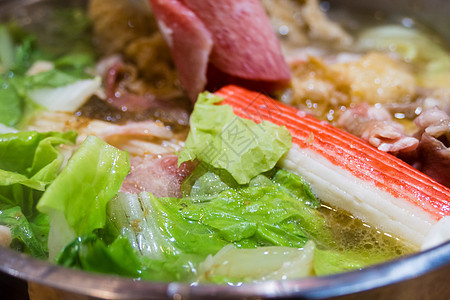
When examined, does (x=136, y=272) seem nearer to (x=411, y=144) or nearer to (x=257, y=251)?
(x=257, y=251)

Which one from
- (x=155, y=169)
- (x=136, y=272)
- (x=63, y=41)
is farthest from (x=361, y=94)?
(x=63, y=41)

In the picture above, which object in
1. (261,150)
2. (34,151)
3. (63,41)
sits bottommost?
(63,41)

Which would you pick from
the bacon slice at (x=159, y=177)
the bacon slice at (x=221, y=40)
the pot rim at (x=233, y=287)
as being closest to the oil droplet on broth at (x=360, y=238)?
the pot rim at (x=233, y=287)

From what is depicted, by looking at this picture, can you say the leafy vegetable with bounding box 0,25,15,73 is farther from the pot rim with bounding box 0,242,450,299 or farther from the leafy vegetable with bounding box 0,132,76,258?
the pot rim with bounding box 0,242,450,299

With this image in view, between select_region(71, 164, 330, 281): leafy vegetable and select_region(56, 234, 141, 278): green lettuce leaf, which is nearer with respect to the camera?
select_region(56, 234, 141, 278): green lettuce leaf

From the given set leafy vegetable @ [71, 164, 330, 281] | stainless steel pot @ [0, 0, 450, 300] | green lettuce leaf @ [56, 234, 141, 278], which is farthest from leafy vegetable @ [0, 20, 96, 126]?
stainless steel pot @ [0, 0, 450, 300]

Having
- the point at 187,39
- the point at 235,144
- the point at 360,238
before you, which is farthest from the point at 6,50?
the point at 360,238

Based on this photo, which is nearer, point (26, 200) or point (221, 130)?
point (26, 200)
